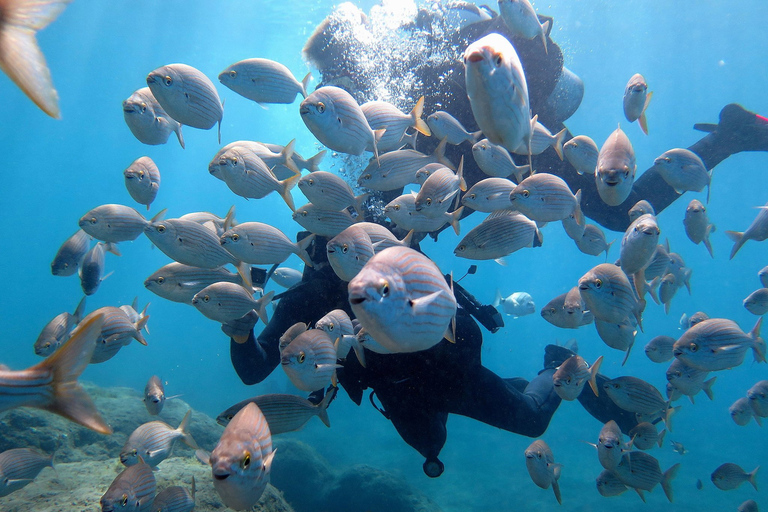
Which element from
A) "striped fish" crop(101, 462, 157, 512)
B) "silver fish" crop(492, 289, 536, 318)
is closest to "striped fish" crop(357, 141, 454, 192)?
"striped fish" crop(101, 462, 157, 512)

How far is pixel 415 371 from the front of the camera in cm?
407

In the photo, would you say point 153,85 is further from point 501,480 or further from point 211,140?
point 211,140

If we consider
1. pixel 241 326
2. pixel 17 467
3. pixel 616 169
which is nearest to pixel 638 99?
pixel 616 169

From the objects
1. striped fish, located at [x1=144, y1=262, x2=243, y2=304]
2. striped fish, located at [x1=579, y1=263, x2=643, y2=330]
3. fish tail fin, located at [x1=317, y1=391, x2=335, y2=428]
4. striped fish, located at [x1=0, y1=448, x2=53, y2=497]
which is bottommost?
striped fish, located at [x1=0, y1=448, x2=53, y2=497]

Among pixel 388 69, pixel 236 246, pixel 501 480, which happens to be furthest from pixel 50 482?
pixel 501 480

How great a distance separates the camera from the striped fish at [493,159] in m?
3.23

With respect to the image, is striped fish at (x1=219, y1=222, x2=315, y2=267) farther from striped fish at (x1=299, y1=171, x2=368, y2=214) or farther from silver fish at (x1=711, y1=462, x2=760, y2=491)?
silver fish at (x1=711, y1=462, x2=760, y2=491)

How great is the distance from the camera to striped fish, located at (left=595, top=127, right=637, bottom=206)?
8.08 feet

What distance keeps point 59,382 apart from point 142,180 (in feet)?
7.64

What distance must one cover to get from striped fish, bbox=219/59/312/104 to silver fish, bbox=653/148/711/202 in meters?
4.02

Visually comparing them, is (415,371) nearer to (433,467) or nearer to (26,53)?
(433,467)

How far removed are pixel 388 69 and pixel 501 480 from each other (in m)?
16.1

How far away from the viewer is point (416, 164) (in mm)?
3283

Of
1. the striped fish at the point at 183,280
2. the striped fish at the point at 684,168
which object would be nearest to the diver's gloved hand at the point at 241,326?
the striped fish at the point at 183,280
